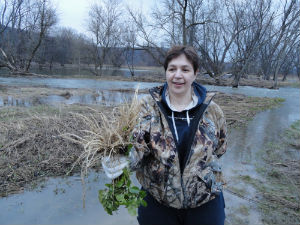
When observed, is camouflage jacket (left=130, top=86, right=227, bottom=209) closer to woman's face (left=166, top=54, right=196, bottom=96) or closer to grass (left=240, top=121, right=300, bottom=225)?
woman's face (left=166, top=54, right=196, bottom=96)

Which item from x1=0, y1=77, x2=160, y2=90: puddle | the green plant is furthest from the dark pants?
x1=0, y1=77, x2=160, y2=90: puddle

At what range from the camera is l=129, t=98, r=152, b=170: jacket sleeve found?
166cm

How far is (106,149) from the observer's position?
1.74 m

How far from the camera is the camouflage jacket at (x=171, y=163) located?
5.45 ft

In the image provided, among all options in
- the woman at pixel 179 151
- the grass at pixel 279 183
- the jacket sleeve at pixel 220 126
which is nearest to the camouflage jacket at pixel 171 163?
the woman at pixel 179 151

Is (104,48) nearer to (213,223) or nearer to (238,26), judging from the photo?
(238,26)

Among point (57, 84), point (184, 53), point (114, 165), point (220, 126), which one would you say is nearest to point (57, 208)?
point (114, 165)

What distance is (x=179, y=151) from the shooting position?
1.70 m

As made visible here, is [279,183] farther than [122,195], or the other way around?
[279,183]

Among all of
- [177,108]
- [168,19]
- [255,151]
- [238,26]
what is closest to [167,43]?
[168,19]

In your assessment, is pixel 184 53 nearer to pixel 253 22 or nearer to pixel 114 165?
pixel 114 165

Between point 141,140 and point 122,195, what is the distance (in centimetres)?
42

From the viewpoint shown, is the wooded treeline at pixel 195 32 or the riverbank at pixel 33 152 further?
the wooded treeline at pixel 195 32

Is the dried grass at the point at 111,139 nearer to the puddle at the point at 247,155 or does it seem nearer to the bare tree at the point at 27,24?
the puddle at the point at 247,155
